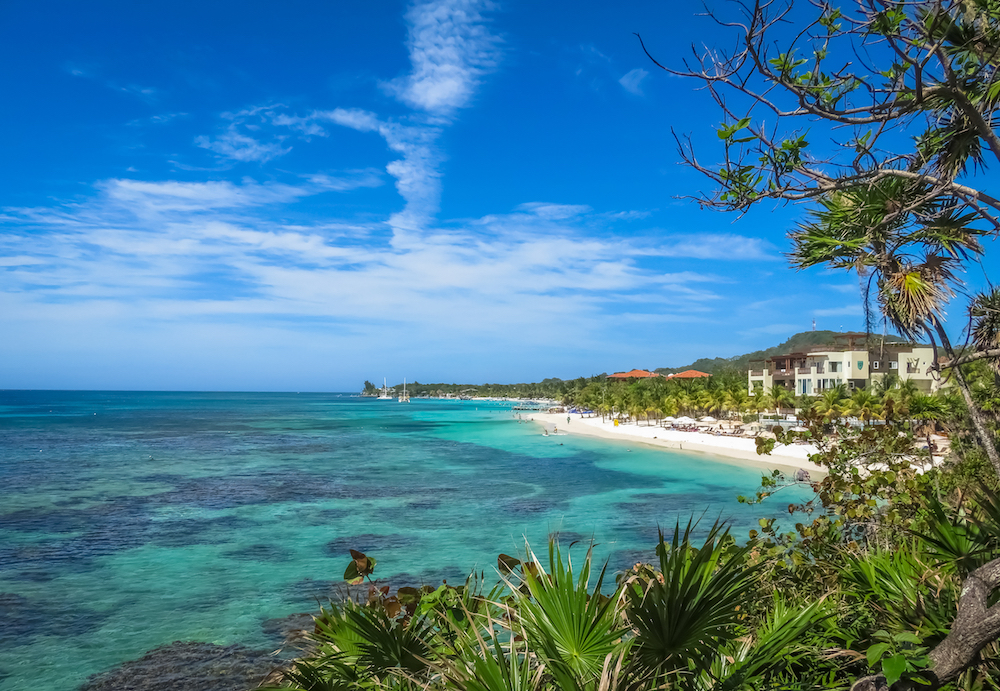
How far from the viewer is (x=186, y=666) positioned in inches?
406

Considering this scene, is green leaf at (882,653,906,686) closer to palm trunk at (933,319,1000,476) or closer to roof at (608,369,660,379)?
palm trunk at (933,319,1000,476)

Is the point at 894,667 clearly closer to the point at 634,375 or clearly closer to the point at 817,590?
the point at 817,590

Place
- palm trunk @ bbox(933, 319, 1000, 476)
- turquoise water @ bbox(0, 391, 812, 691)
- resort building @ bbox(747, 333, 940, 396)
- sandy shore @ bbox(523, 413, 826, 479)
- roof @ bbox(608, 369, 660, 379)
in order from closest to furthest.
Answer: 1. palm trunk @ bbox(933, 319, 1000, 476)
2. turquoise water @ bbox(0, 391, 812, 691)
3. sandy shore @ bbox(523, 413, 826, 479)
4. resort building @ bbox(747, 333, 940, 396)
5. roof @ bbox(608, 369, 660, 379)

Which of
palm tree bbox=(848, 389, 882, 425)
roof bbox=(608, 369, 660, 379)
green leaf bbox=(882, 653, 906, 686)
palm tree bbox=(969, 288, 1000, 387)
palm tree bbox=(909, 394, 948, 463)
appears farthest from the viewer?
roof bbox=(608, 369, 660, 379)

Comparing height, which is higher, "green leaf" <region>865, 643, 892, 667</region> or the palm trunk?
the palm trunk

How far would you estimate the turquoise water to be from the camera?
12.7m

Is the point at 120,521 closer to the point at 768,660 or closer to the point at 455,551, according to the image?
the point at 455,551

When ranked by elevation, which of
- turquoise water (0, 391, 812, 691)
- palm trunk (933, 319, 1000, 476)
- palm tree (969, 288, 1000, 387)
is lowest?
turquoise water (0, 391, 812, 691)

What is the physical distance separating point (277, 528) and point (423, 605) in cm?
2034

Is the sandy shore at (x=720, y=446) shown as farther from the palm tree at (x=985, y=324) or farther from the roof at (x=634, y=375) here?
the roof at (x=634, y=375)

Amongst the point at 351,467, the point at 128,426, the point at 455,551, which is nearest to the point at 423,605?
the point at 455,551

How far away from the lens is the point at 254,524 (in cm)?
2283

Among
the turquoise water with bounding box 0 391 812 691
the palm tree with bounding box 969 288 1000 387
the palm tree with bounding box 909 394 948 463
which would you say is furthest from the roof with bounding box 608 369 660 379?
the palm tree with bounding box 969 288 1000 387

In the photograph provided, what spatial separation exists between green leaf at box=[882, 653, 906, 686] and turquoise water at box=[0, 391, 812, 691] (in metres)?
1.86
